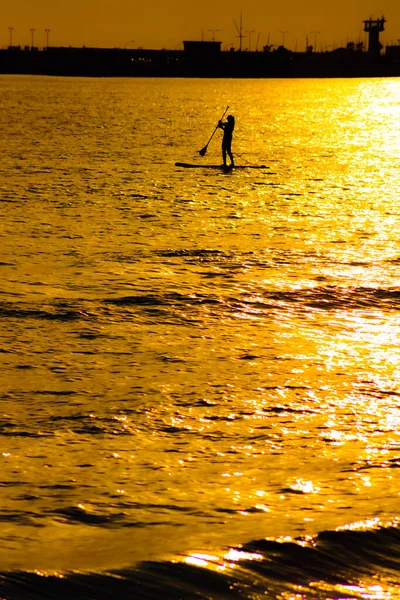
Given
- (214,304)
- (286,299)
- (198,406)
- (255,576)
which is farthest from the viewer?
(286,299)

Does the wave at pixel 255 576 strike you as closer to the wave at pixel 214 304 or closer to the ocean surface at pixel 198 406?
the ocean surface at pixel 198 406

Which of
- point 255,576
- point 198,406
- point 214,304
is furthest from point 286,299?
point 255,576

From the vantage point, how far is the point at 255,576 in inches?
246

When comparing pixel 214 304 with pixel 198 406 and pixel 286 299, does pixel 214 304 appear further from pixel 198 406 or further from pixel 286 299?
pixel 198 406

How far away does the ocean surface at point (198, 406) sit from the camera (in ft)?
21.2

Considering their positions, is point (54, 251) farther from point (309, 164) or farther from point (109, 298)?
point (309, 164)

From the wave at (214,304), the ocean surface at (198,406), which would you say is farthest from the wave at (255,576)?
the wave at (214,304)

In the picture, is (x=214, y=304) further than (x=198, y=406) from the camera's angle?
Yes

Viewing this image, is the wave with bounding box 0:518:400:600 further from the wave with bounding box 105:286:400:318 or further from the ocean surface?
the wave with bounding box 105:286:400:318

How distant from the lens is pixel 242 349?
11570 mm

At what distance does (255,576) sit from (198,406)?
338 cm

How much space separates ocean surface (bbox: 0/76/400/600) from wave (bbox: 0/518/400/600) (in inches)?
0.6

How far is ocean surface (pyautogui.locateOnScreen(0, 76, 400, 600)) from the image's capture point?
21.2 ft

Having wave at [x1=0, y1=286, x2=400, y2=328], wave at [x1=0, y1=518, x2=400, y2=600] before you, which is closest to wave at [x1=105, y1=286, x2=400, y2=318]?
wave at [x1=0, y1=286, x2=400, y2=328]
